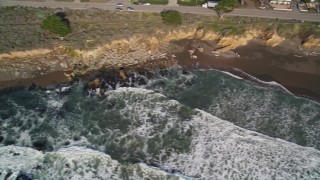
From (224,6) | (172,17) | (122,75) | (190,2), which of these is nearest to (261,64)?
(224,6)

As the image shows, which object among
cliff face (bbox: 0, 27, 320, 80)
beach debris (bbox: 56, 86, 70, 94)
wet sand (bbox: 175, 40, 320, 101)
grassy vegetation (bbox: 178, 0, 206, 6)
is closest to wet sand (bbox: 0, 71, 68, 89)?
cliff face (bbox: 0, 27, 320, 80)

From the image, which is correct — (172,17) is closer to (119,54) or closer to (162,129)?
(119,54)

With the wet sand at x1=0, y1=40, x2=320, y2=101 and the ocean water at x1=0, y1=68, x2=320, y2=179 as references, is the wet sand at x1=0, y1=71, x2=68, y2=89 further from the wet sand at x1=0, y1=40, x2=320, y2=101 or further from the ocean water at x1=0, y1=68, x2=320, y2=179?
the ocean water at x1=0, y1=68, x2=320, y2=179

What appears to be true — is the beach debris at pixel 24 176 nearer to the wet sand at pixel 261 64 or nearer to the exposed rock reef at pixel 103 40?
the wet sand at pixel 261 64

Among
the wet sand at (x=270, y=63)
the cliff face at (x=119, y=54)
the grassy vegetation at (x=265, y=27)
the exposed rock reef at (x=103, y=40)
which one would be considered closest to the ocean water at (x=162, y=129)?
the wet sand at (x=270, y=63)

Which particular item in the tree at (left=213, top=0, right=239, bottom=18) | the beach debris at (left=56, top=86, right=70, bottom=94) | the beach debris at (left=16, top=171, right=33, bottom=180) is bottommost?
the beach debris at (left=16, top=171, right=33, bottom=180)

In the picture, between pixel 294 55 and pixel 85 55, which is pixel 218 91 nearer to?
pixel 294 55
